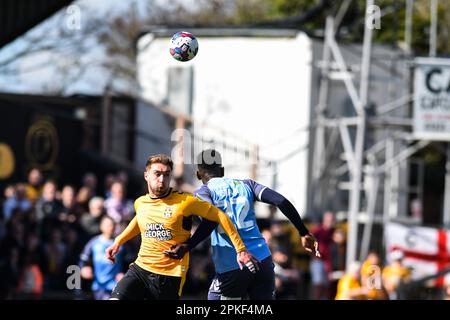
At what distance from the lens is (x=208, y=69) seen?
29.8 meters

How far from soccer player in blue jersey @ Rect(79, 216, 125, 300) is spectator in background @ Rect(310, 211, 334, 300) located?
24.2ft

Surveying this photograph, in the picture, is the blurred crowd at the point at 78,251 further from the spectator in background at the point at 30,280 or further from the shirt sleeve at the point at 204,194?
the shirt sleeve at the point at 204,194

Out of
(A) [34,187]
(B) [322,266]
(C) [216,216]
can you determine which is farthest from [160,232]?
(B) [322,266]

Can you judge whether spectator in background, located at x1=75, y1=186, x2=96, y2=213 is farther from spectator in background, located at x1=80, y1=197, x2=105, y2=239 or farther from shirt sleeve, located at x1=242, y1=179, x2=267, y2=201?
shirt sleeve, located at x1=242, y1=179, x2=267, y2=201

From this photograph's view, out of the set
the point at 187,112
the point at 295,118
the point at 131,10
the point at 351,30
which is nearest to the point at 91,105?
the point at 187,112

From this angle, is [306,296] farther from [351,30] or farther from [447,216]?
[351,30]

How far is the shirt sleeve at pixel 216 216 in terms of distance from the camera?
35.3 feet

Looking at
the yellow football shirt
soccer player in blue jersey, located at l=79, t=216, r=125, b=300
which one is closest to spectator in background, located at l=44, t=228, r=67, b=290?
soccer player in blue jersey, located at l=79, t=216, r=125, b=300

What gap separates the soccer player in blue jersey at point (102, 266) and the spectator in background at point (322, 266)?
7.38 meters

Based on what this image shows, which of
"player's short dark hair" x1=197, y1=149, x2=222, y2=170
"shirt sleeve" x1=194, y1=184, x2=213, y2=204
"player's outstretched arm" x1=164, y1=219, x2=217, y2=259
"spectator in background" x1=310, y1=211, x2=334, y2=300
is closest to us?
"player's outstretched arm" x1=164, y1=219, x2=217, y2=259

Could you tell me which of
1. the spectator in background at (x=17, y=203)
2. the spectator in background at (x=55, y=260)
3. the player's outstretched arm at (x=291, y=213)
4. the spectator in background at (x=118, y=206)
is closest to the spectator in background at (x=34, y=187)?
the spectator in background at (x=17, y=203)

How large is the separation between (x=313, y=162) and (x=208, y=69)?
11.9 feet

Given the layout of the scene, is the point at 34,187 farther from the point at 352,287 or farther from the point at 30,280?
the point at 352,287

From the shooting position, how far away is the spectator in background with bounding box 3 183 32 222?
20359 mm
